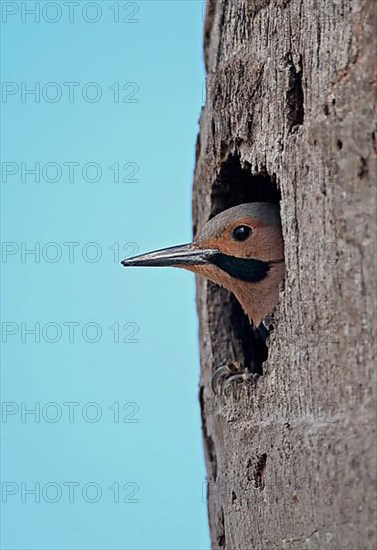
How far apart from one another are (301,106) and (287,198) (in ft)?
0.87

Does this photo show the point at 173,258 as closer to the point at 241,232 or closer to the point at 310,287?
the point at 241,232

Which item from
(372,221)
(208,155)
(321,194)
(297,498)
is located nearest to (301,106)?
(321,194)

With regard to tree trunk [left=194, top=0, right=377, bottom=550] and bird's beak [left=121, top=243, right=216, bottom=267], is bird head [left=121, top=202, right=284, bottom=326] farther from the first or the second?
tree trunk [left=194, top=0, right=377, bottom=550]

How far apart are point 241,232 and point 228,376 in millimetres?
466

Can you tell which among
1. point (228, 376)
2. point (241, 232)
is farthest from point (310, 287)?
point (228, 376)

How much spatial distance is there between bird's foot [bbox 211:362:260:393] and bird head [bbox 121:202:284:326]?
0.92ft

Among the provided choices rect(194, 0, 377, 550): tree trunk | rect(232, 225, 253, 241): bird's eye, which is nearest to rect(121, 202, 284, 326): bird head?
rect(232, 225, 253, 241): bird's eye

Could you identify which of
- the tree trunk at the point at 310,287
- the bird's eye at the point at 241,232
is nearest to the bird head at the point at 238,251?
the bird's eye at the point at 241,232

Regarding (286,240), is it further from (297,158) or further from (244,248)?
(244,248)

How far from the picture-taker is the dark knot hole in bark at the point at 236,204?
10.7 ft

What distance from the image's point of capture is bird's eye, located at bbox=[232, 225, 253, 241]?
3004mm

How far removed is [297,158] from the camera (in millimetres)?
2438

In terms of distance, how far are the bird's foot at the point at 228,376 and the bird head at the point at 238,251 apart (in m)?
0.28

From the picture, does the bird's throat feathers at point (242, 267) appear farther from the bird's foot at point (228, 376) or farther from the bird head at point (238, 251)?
the bird's foot at point (228, 376)
